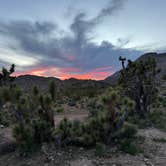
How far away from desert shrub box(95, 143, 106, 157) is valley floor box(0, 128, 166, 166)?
0.41 feet

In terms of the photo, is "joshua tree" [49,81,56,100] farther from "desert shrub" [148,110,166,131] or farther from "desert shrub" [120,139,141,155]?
"desert shrub" [148,110,166,131]

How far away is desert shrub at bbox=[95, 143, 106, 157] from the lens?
304 inches

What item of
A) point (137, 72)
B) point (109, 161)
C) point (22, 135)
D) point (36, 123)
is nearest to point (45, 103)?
point (36, 123)

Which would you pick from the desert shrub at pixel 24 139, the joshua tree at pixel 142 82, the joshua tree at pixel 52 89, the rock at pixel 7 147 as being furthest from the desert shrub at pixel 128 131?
the joshua tree at pixel 142 82

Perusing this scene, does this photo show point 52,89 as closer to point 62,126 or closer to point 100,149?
point 62,126

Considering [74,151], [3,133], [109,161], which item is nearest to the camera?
[109,161]

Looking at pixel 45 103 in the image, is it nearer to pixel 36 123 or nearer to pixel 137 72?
pixel 36 123

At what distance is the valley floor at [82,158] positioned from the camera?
289 inches

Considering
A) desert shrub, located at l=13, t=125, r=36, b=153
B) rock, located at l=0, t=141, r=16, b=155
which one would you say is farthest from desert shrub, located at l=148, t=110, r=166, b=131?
rock, located at l=0, t=141, r=16, b=155

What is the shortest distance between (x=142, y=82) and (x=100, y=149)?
21.7ft

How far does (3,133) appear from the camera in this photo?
11211mm

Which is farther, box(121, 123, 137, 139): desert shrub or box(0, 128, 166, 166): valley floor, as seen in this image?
box(121, 123, 137, 139): desert shrub

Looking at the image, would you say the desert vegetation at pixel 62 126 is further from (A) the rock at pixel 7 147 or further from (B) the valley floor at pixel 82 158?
(A) the rock at pixel 7 147

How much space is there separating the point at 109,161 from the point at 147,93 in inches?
285
